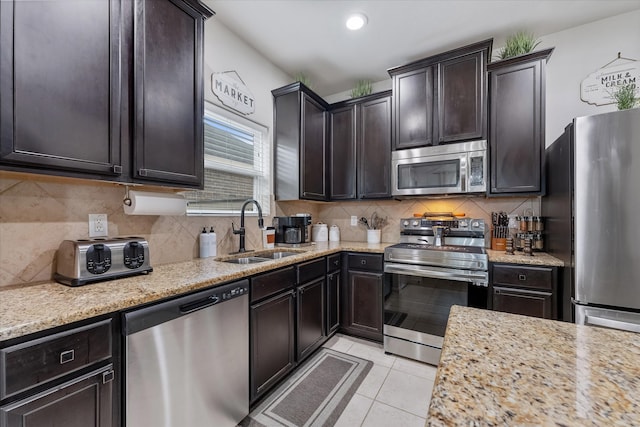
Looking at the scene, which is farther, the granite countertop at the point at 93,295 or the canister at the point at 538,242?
the canister at the point at 538,242

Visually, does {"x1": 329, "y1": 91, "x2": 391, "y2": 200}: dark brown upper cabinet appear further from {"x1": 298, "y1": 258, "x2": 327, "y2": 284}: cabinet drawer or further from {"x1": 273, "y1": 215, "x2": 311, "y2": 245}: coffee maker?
{"x1": 298, "y1": 258, "x2": 327, "y2": 284}: cabinet drawer

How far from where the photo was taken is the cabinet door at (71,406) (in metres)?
0.83

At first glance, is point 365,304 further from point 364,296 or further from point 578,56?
point 578,56

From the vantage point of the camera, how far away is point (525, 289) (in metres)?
2.02

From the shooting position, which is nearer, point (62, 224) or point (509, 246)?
point (62, 224)

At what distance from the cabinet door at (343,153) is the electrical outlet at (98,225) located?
7.22 feet

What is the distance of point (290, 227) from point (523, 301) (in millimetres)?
2098

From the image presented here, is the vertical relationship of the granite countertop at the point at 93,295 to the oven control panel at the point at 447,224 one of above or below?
below

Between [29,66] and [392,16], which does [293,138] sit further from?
[29,66]

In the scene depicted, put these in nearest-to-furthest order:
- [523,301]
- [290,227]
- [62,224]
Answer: [62,224] → [523,301] → [290,227]

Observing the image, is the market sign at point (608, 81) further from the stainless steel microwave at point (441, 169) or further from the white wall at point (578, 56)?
the stainless steel microwave at point (441, 169)

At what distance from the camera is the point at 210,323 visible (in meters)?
1.41

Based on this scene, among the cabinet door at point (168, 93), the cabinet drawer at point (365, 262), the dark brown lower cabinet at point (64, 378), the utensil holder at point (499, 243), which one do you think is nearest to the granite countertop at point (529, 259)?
the utensil holder at point (499, 243)

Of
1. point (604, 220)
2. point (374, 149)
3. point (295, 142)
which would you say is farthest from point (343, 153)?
point (604, 220)
